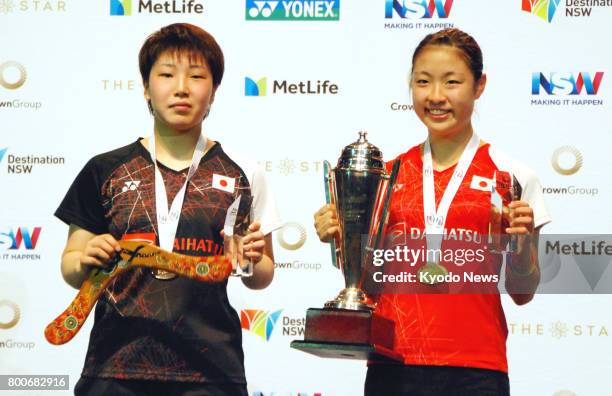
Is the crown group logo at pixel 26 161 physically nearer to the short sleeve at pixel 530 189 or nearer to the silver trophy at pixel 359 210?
the silver trophy at pixel 359 210

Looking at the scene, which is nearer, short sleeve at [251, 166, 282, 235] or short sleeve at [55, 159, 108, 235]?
short sleeve at [55, 159, 108, 235]

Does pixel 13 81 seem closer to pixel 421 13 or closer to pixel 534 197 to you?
pixel 421 13

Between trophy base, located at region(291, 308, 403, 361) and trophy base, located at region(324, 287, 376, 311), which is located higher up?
trophy base, located at region(324, 287, 376, 311)

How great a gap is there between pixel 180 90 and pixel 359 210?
55 centimetres

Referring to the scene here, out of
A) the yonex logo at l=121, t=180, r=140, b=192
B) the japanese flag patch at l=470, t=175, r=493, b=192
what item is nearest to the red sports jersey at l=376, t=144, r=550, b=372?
the japanese flag patch at l=470, t=175, r=493, b=192

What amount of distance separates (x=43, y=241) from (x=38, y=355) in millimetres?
416

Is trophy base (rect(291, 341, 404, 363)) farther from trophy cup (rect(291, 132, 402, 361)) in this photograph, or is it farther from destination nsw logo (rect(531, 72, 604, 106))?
destination nsw logo (rect(531, 72, 604, 106))

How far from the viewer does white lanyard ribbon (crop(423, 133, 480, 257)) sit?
312 cm

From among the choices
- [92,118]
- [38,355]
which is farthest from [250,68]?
[38,355]

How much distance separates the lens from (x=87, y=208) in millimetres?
3098

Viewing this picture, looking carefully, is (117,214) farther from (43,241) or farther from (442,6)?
(442,6)

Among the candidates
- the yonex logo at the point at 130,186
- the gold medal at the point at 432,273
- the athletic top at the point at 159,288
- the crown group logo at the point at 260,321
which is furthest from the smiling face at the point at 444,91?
the crown group logo at the point at 260,321

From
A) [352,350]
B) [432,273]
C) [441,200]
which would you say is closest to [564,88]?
[441,200]

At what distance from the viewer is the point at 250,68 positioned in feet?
14.8
